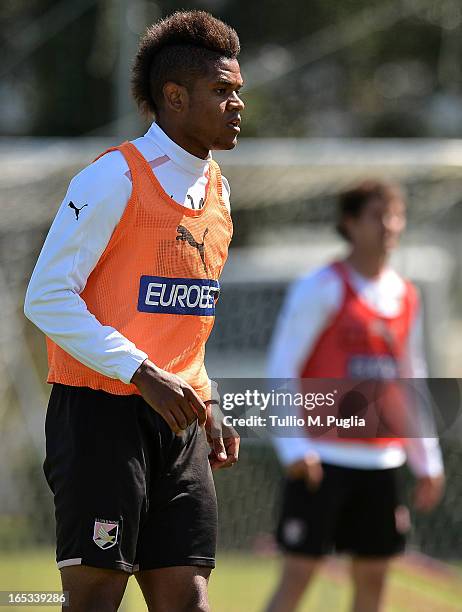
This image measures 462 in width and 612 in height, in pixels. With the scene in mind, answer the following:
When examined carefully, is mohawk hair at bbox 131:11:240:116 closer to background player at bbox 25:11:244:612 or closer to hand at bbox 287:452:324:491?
background player at bbox 25:11:244:612

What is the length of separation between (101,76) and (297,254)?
12.0 ft

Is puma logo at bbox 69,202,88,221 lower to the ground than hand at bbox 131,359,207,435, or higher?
higher

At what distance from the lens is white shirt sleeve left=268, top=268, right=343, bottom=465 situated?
18.3 feet

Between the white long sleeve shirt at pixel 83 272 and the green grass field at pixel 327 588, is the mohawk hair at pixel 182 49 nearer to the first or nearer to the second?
the white long sleeve shirt at pixel 83 272

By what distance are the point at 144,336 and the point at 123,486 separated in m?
0.39

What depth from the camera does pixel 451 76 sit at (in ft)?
47.3

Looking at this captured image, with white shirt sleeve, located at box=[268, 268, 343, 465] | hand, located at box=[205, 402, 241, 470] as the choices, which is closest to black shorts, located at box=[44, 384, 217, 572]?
hand, located at box=[205, 402, 241, 470]

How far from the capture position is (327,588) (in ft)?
21.4

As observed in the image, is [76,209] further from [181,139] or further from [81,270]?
[181,139]

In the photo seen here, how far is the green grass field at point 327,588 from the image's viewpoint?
6395mm

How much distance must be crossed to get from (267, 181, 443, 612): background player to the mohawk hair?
207 centimetres

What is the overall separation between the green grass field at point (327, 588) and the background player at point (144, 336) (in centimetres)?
282

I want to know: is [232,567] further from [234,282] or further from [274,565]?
[234,282]

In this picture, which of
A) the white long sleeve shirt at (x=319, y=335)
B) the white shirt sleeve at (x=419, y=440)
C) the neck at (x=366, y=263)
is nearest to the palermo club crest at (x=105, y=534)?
the white long sleeve shirt at (x=319, y=335)
